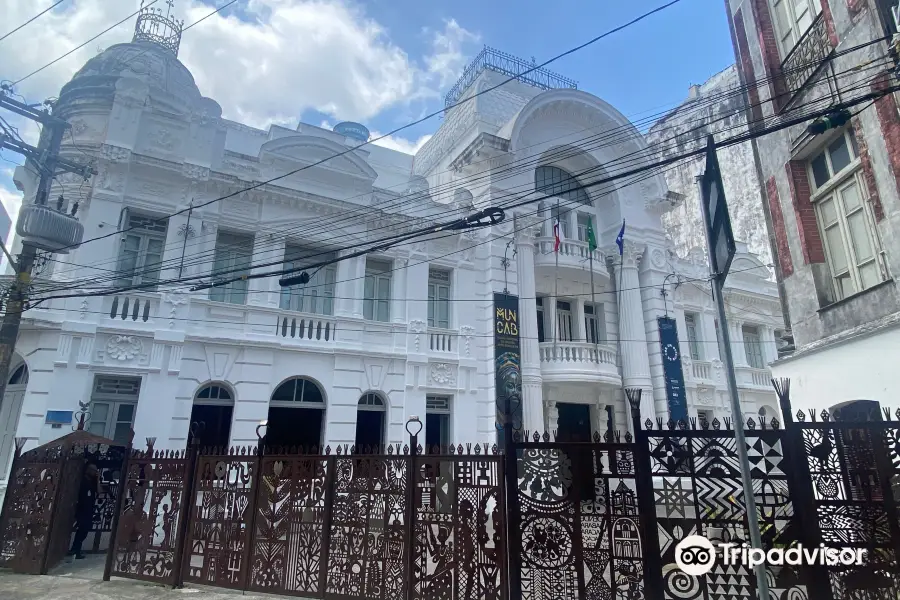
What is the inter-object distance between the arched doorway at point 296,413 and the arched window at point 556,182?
9.56 metres

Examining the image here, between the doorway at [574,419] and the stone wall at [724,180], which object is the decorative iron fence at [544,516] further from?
the stone wall at [724,180]

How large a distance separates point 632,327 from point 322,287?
9.83 m

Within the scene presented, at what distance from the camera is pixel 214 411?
35.1ft

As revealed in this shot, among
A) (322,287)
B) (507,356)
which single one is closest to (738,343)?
(507,356)

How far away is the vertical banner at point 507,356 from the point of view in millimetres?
12930

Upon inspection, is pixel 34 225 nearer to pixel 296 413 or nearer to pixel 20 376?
pixel 20 376

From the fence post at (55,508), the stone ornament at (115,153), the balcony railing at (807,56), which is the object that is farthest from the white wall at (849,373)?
the stone ornament at (115,153)

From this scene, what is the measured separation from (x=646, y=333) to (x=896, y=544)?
491 inches

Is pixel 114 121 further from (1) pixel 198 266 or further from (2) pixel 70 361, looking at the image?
(2) pixel 70 361

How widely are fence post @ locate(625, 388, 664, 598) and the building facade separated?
3.58m

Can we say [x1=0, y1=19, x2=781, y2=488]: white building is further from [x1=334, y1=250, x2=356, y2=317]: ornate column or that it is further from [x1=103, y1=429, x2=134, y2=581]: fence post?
[x1=103, y1=429, x2=134, y2=581]: fence post

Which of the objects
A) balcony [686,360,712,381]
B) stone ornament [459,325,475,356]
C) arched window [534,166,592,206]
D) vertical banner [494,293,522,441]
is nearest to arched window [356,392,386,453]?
stone ornament [459,325,475,356]

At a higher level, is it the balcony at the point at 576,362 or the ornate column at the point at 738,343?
the ornate column at the point at 738,343

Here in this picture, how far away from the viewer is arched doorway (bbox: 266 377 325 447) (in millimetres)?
11305
